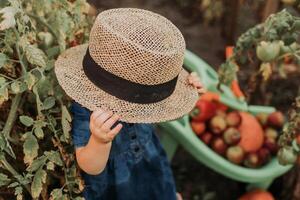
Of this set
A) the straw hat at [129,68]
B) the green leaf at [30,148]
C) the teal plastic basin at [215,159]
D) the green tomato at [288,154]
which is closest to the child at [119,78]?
the straw hat at [129,68]

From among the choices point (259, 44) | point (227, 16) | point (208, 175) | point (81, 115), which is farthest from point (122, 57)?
point (227, 16)

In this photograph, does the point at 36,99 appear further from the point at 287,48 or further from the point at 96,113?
the point at 287,48

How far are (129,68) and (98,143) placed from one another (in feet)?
0.58

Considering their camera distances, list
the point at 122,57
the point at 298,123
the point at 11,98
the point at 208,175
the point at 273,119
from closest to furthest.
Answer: the point at 122,57 → the point at 11,98 → the point at 298,123 → the point at 273,119 → the point at 208,175

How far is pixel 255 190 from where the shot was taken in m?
1.98

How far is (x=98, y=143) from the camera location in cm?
119

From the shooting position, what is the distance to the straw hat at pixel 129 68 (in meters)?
1.15

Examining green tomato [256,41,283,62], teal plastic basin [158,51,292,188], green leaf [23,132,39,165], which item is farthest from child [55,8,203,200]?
teal plastic basin [158,51,292,188]

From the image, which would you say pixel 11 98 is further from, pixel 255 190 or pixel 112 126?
pixel 255 190

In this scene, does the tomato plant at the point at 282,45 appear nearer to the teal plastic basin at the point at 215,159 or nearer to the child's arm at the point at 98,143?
the teal plastic basin at the point at 215,159

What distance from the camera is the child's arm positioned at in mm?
1147

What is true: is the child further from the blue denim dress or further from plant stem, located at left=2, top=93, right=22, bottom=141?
plant stem, located at left=2, top=93, right=22, bottom=141

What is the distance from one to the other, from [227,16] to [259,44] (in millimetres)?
1400

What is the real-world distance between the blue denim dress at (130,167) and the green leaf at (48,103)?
0.33ft
